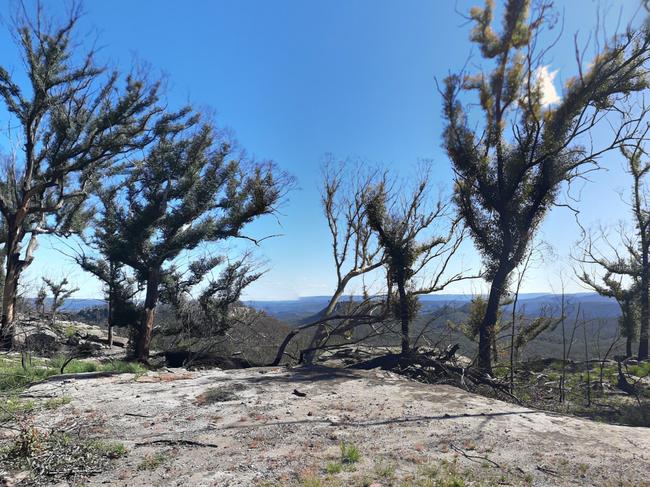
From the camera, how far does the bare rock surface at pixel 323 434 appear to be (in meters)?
4.19

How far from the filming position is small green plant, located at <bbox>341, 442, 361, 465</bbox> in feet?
14.8

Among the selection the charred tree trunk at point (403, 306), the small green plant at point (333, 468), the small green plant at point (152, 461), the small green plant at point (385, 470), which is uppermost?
the charred tree trunk at point (403, 306)

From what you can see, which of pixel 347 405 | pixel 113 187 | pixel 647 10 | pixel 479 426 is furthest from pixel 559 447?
pixel 113 187

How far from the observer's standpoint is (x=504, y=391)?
9.34 metres

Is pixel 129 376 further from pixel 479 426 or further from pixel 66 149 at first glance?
pixel 66 149

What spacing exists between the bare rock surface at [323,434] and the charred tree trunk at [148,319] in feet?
19.1

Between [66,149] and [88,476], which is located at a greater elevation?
[66,149]

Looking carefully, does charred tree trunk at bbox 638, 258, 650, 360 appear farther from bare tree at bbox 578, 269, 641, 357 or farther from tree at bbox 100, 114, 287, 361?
tree at bbox 100, 114, 287, 361

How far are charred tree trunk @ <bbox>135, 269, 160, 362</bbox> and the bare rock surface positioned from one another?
582 cm

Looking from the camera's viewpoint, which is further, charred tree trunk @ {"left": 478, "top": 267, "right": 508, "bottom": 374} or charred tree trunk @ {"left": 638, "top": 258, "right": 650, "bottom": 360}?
charred tree trunk @ {"left": 638, "top": 258, "right": 650, "bottom": 360}

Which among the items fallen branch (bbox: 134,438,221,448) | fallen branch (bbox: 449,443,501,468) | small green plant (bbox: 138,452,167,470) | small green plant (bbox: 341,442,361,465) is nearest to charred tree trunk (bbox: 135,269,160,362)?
fallen branch (bbox: 134,438,221,448)

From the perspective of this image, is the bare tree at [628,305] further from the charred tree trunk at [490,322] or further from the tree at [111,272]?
the tree at [111,272]

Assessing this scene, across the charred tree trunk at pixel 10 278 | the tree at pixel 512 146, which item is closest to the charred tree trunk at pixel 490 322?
the tree at pixel 512 146

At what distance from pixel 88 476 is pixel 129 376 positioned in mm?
5294
